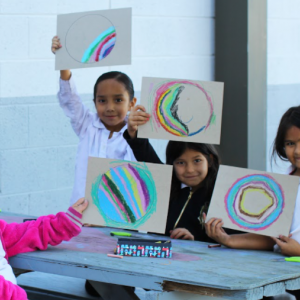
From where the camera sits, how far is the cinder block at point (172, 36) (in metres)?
4.62

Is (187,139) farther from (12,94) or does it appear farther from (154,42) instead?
(154,42)

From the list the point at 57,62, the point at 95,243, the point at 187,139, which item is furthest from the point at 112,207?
the point at 57,62

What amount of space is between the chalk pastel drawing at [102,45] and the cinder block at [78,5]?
4.54ft

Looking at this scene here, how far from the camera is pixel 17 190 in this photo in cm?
393

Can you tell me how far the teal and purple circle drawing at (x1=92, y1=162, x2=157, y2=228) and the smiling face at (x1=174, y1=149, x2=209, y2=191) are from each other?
300mm

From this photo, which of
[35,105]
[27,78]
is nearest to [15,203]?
[35,105]

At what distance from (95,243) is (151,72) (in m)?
2.51

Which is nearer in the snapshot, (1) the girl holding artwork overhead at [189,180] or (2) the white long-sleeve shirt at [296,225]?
(2) the white long-sleeve shirt at [296,225]

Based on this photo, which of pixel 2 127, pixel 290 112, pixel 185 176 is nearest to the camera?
pixel 290 112

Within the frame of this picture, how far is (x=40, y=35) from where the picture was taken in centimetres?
399

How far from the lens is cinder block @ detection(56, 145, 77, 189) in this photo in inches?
164

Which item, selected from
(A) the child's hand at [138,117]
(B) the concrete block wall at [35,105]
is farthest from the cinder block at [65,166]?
(A) the child's hand at [138,117]

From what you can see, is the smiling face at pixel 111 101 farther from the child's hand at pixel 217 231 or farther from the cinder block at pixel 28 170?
the cinder block at pixel 28 170

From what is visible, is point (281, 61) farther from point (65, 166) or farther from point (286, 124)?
point (286, 124)
